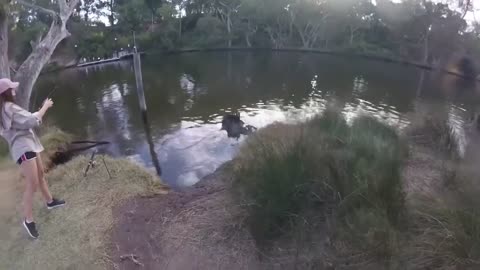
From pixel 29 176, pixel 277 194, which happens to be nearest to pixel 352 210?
pixel 277 194

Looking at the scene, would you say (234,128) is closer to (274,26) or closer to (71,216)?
(71,216)

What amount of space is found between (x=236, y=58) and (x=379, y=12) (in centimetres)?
1503

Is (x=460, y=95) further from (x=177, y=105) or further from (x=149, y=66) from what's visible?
(x=149, y=66)

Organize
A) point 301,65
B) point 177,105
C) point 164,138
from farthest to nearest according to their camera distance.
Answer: point 301,65, point 177,105, point 164,138

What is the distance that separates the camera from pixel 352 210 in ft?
10.1

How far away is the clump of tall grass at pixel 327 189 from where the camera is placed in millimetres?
2877

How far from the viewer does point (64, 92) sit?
1892 cm

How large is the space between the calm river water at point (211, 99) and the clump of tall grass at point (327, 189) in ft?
13.6

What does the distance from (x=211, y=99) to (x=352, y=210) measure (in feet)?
46.7

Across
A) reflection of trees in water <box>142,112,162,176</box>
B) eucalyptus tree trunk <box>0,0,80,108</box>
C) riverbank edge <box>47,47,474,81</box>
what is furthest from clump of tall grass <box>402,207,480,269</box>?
→ riverbank edge <box>47,47,474,81</box>

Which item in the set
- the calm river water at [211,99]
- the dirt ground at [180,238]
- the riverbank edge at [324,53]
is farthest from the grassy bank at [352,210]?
the riverbank edge at [324,53]

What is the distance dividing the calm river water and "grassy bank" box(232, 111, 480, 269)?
422 centimetres

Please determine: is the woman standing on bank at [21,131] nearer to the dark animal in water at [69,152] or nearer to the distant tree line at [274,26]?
the dark animal in water at [69,152]

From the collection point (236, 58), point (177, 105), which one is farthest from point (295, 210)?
point (236, 58)
